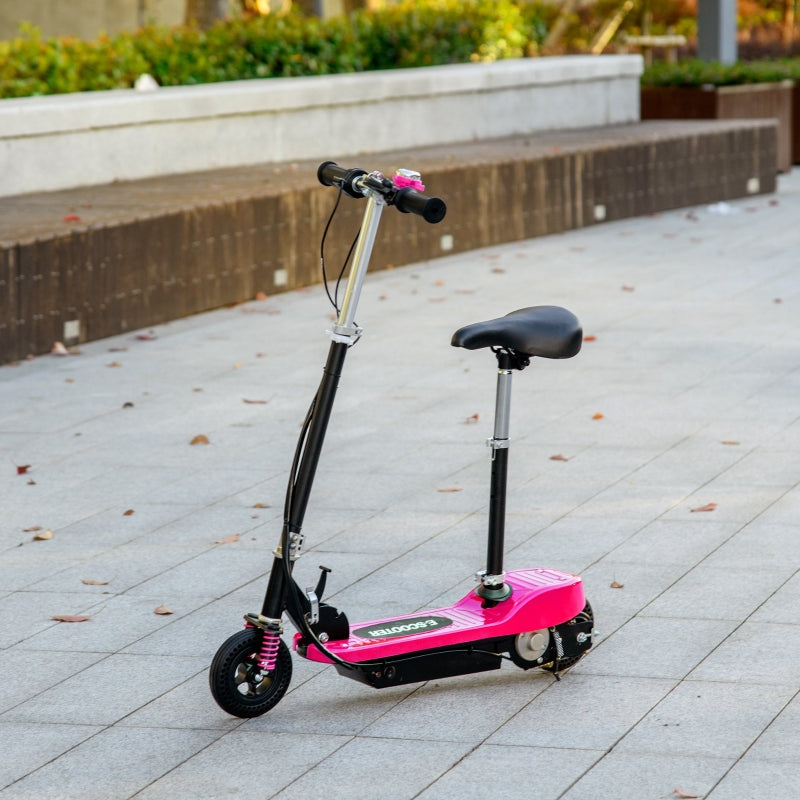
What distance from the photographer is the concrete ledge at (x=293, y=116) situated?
494 inches

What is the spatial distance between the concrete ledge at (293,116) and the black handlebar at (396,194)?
27.1 ft

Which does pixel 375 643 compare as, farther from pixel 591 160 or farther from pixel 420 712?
pixel 591 160

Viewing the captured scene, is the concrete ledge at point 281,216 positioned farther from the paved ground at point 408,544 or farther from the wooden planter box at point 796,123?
the wooden planter box at point 796,123

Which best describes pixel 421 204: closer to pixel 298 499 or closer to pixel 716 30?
pixel 298 499

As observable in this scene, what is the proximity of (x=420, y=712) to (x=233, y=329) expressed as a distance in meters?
6.62

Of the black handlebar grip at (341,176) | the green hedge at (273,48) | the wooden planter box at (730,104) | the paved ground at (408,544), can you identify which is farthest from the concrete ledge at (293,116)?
the black handlebar grip at (341,176)

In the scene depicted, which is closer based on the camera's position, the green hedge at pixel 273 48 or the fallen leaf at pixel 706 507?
the fallen leaf at pixel 706 507

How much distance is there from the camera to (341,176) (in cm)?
429

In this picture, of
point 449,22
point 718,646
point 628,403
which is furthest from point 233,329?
point 449,22

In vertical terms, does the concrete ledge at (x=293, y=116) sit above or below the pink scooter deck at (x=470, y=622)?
above

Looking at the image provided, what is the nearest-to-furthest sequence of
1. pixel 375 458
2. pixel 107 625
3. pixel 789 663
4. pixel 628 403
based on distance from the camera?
pixel 789 663 → pixel 107 625 → pixel 375 458 → pixel 628 403

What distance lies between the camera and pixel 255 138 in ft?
48.0

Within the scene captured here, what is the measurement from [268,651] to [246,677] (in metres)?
0.10

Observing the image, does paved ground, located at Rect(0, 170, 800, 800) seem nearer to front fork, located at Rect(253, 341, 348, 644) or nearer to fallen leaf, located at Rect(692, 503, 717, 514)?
fallen leaf, located at Rect(692, 503, 717, 514)
